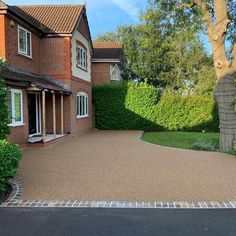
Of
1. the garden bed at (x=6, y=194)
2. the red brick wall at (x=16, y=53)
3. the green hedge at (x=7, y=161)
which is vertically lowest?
the garden bed at (x=6, y=194)

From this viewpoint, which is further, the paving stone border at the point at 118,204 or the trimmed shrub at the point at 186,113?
the trimmed shrub at the point at 186,113

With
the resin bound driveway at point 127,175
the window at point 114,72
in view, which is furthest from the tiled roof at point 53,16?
the window at point 114,72

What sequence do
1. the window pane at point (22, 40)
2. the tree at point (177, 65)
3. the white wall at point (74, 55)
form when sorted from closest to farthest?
1. the window pane at point (22, 40)
2. the white wall at point (74, 55)
3. the tree at point (177, 65)

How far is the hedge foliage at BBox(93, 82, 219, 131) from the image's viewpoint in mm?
27750

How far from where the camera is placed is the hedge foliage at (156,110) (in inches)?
1093

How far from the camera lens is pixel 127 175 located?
10.3 m

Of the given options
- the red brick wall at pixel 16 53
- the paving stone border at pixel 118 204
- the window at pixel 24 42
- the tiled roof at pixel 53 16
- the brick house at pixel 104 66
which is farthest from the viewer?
the brick house at pixel 104 66

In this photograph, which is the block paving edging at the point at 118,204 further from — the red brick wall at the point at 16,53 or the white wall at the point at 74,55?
the white wall at the point at 74,55

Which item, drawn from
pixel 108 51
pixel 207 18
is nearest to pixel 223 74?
pixel 207 18

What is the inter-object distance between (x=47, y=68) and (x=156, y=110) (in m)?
9.01

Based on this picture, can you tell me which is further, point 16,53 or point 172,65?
point 172,65

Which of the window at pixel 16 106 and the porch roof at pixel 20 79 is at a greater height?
the porch roof at pixel 20 79

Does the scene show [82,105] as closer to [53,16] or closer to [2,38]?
[53,16]

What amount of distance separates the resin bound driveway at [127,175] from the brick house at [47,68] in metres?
2.83
